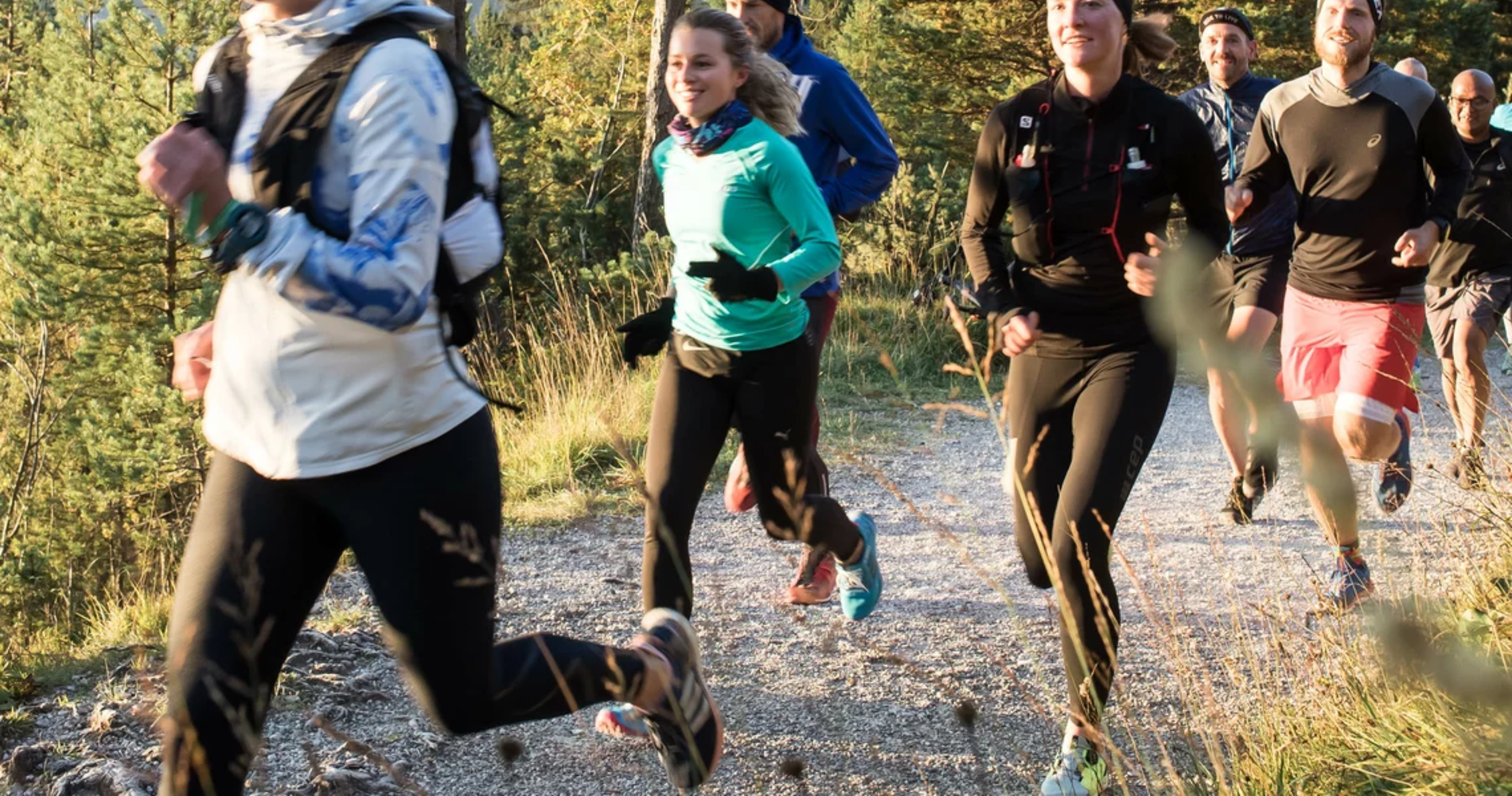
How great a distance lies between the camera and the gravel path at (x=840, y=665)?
3686mm

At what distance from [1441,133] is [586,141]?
13190mm

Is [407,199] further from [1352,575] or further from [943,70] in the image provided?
[943,70]

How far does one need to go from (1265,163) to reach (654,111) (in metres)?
8.48

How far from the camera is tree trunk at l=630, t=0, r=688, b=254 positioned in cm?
1310

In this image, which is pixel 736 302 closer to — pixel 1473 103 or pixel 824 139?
pixel 824 139

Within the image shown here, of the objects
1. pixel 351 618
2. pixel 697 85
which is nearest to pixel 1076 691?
pixel 697 85

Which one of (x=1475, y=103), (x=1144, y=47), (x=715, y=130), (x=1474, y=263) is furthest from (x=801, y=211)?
(x=1475, y=103)

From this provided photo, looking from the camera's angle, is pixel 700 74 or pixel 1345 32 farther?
pixel 1345 32

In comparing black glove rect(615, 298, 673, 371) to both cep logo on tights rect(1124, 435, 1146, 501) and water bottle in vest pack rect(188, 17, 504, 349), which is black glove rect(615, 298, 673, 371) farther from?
water bottle in vest pack rect(188, 17, 504, 349)

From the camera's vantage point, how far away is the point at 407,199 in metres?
2.29

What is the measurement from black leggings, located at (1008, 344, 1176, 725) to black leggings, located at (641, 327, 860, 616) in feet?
2.13

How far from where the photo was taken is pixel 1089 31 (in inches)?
149

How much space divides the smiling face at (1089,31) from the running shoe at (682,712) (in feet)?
6.07

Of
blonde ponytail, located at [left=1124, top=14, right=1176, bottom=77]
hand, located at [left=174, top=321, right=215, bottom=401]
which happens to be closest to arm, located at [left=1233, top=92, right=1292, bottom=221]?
blonde ponytail, located at [left=1124, top=14, right=1176, bottom=77]
